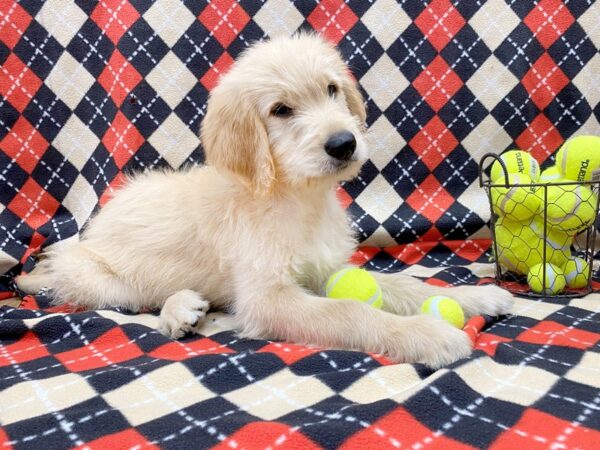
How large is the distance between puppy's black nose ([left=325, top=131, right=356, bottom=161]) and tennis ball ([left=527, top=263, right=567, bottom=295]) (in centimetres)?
82

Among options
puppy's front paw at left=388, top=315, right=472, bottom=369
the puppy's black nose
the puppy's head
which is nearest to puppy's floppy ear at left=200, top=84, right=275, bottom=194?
the puppy's head

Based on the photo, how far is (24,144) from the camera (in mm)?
2822

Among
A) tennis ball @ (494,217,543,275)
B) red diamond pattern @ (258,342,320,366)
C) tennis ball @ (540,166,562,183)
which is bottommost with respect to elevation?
red diamond pattern @ (258,342,320,366)

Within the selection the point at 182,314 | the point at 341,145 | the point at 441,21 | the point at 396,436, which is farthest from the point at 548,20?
the point at 396,436

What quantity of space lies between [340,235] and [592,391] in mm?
980

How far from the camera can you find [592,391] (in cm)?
132

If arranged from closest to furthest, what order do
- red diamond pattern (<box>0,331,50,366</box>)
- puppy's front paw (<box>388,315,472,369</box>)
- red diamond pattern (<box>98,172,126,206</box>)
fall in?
puppy's front paw (<box>388,315,472,369</box>)
red diamond pattern (<box>0,331,50,366</box>)
red diamond pattern (<box>98,172,126,206</box>)

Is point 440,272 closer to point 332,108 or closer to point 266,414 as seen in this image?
point 332,108

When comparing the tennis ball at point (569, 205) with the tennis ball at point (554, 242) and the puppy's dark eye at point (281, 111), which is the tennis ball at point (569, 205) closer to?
the tennis ball at point (554, 242)

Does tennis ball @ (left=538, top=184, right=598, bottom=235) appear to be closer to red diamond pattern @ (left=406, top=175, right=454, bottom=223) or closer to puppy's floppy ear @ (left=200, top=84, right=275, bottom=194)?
red diamond pattern @ (left=406, top=175, right=454, bottom=223)

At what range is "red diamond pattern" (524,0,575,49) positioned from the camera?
2.70m

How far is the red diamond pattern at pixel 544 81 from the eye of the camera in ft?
8.93

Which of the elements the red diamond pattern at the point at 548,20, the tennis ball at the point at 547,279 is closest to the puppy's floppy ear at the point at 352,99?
the tennis ball at the point at 547,279

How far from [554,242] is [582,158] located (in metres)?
0.30
